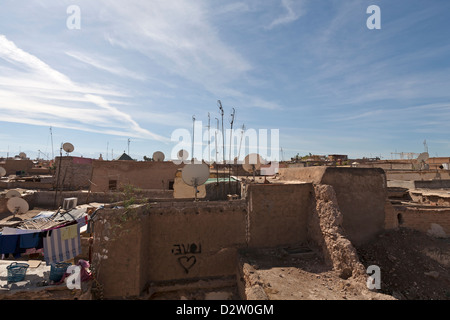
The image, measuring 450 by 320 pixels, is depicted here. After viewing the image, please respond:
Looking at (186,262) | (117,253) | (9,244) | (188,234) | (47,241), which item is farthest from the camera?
(188,234)

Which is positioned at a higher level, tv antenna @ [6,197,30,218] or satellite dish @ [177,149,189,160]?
satellite dish @ [177,149,189,160]

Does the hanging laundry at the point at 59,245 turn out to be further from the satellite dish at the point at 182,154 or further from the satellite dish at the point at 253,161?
the satellite dish at the point at 182,154

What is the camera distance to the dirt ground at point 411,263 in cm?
820

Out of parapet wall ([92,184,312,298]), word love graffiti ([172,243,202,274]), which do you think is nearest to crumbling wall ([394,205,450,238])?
parapet wall ([92,184,312,298])

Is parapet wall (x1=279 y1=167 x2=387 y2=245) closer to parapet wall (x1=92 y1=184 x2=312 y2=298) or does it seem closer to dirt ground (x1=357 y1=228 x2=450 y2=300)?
dirt ground (x1=357 y1=228 x2=450 y2=300)

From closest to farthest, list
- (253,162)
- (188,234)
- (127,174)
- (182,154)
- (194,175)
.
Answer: (188,234) < (194,175) < (253,162) < (127,174) < (182,154)

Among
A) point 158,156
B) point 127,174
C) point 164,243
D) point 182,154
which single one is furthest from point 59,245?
point 158,156

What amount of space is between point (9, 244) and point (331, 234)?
11517 mm

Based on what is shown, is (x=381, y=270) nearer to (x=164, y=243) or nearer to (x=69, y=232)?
(x=164, y=243)

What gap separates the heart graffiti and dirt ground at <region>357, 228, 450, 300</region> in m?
6.34

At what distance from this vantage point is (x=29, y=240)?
8961mm

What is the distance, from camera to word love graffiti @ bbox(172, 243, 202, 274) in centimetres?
912
